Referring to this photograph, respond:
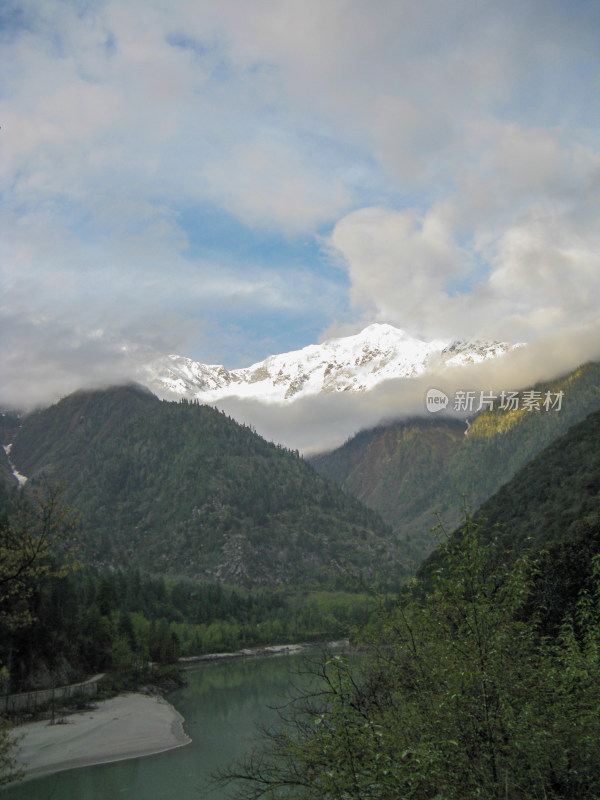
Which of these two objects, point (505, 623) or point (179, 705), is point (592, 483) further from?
point (505, 623)

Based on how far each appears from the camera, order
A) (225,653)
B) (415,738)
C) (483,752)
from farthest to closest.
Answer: (225,653)
(415,738)
(483,752)

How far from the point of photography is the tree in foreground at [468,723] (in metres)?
10.1

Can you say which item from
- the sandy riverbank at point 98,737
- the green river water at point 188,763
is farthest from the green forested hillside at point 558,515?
the sandy riverbank at point 98,737

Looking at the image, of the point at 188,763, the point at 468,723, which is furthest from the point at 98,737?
the point at 468,723

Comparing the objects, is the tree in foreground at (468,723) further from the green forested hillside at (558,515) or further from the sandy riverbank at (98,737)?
the sandy riverbank at (98,737)

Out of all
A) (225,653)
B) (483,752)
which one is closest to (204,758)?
(483,752)

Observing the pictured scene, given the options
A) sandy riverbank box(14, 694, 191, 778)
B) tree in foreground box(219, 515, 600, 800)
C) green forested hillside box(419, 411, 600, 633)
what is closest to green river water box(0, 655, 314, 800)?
sandy riverbank box(14, 694, 191, 778)

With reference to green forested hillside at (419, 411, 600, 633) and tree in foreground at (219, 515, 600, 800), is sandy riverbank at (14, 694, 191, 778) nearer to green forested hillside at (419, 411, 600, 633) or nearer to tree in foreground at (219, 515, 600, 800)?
green forested hillside at (419, 411, 600, 633)

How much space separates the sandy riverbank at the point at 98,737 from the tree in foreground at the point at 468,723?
155ft

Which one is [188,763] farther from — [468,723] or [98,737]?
[468,723]

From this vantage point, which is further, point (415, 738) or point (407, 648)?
point (407, 648)

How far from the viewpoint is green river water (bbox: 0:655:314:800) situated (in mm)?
46625

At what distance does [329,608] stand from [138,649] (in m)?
94.0

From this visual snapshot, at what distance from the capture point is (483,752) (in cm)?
1077
